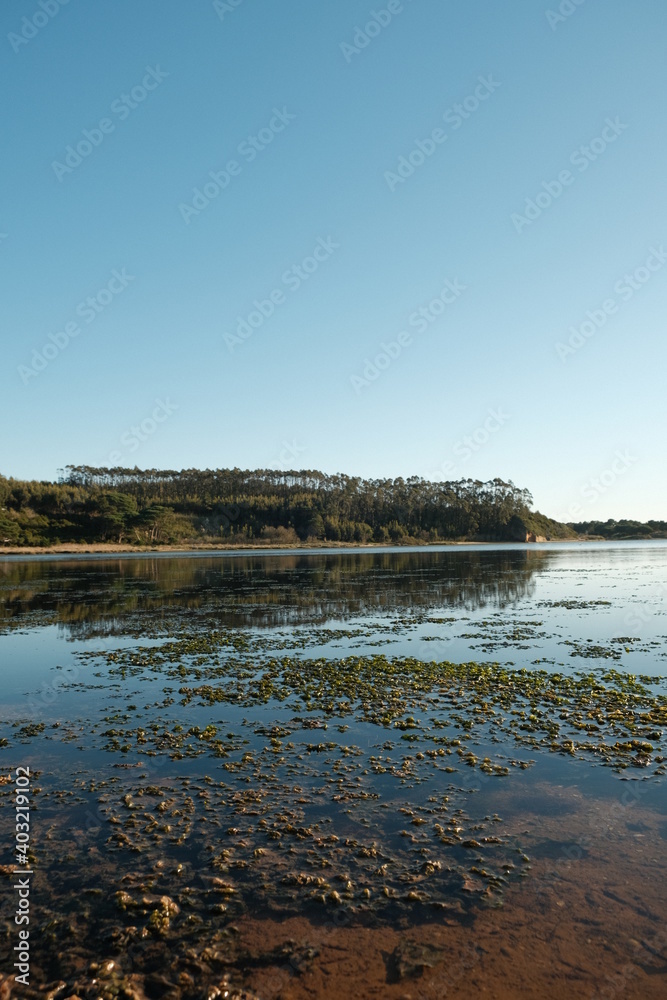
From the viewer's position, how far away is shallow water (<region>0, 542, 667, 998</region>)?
20.1 ft

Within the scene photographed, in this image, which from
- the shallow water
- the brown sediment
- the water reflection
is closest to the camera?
the brown sediment

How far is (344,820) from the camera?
8.91 meters

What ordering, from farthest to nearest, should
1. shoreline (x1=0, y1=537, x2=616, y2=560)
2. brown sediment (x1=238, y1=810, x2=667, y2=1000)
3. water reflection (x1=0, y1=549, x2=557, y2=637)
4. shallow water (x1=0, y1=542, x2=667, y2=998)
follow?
shoreline (x1=0, y1=537, x2=616, y2=560) < water reflection (x1=0, y1=549, x2=557, y2=637) < shallow water (x1=0, y1=542, x2=667, y2=998) < brown sediment (x1=238, y1=810, x2=667, y2=1000)

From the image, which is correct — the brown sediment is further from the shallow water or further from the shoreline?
the shoreline

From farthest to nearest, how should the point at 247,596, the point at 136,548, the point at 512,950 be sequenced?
the point at 136,548, the point at 247,596, the point at 512,950

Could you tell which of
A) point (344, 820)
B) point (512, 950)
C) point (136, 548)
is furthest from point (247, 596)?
point (136, 548)

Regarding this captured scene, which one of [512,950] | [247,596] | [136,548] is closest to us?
[512,950]

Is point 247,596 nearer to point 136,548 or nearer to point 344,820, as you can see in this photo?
point 344,820

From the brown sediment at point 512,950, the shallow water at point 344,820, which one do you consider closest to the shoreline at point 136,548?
the shallow water at point 344,820

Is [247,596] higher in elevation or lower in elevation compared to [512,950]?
higher

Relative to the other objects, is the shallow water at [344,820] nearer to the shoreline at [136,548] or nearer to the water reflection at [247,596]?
the water reflection at [247,596]

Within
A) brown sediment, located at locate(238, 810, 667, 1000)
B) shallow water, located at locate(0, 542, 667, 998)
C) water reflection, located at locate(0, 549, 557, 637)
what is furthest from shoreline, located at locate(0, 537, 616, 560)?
brown sediment, located at locate(238, 810, 667, 1000)

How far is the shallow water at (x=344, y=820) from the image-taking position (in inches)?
242

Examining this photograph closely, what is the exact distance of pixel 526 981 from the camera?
19.3 ft
